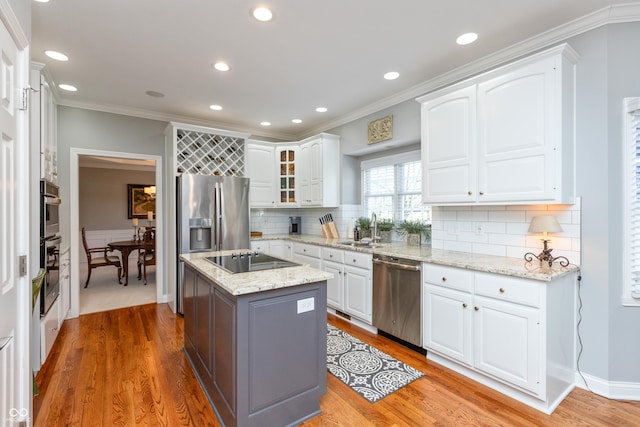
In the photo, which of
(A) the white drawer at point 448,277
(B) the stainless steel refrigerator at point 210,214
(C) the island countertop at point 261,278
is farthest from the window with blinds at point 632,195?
(B) the stainless steel refrigerator at point 210,214

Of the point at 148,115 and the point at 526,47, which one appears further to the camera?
the point at 148,115

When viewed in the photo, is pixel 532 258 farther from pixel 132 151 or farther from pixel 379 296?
pixel 132 151

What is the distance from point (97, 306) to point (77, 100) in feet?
8.80

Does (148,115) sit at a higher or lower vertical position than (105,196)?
higher

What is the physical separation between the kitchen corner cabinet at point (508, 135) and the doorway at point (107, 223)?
12.2ft

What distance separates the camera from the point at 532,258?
98.3 inches

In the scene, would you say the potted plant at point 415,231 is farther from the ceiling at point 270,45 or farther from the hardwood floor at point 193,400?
the ceiling at point 270,45

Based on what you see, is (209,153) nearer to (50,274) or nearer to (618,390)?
(50,274)

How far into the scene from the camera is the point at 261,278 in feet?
6.14

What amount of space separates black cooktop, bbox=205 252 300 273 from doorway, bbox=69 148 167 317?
217 centimetres

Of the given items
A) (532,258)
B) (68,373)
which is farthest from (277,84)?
(68,373)

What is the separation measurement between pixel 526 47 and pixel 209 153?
379 centimetres

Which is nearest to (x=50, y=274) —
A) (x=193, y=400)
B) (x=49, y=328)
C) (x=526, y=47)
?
(x=49, y=328)

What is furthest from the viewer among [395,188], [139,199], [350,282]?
[139,199]
